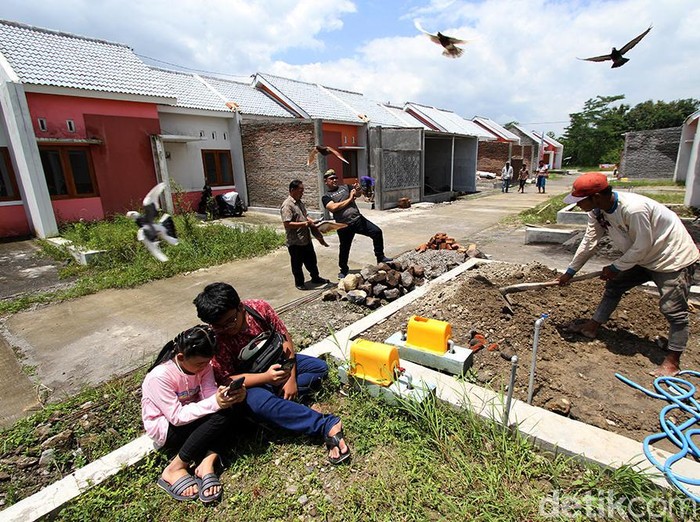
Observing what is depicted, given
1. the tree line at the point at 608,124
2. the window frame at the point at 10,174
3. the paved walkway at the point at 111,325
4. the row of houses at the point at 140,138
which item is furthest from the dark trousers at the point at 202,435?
the tree line at the point at 608,124

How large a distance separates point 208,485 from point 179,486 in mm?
170

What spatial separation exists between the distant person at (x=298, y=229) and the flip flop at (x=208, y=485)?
3.48 m

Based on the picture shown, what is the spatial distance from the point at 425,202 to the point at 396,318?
12.6m

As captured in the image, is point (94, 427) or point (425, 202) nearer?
point (94, 427)

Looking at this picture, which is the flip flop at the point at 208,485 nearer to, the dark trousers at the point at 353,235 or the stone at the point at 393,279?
the stone at the point at 393,279

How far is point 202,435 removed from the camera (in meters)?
2.22

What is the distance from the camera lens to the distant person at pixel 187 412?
2135mm

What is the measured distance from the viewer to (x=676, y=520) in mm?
1738

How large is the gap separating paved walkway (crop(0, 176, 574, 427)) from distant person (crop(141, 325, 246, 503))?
1.55 metres

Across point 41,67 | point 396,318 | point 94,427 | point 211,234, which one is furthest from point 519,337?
point 41,67

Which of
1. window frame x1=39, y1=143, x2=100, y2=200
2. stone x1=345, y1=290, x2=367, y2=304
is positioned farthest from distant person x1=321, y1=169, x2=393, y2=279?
window frame x1=39, y1=143, x2=100, y2=200

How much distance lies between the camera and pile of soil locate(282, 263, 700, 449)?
8.38 feet

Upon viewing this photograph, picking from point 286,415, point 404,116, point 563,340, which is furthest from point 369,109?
point 286,415

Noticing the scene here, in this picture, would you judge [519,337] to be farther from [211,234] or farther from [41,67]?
[41,67]
